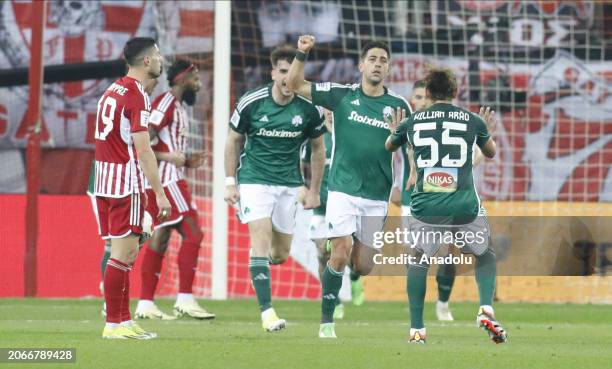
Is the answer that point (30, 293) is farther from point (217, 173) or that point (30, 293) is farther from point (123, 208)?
point (123, 208)

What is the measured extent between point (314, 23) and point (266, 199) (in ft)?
32.7

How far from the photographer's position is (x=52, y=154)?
1908 centimetres

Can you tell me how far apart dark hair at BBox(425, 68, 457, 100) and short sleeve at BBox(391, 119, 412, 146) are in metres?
0.25

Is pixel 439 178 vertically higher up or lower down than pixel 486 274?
higher up

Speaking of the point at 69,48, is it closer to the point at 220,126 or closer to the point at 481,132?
the point at 220,126

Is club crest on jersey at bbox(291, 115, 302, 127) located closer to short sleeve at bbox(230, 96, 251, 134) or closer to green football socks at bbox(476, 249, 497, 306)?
short sleeve at bbox(230, 96, 251, 134)

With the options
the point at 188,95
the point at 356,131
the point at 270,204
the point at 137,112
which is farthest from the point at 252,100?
the point at 137,112

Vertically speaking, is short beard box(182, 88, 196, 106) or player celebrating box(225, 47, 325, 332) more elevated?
short beard box(182, 88, 196, 106)

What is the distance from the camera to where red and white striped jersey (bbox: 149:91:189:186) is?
40.7 ft

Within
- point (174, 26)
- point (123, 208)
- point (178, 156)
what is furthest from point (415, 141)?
point (174, 26)

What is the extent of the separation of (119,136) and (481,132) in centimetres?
241

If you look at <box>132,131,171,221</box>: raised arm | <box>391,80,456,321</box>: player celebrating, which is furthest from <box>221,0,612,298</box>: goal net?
<box>132,131,171,221</box>: raised arm

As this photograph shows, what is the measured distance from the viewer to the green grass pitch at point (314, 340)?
7.96 m

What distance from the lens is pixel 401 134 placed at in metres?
9.61
